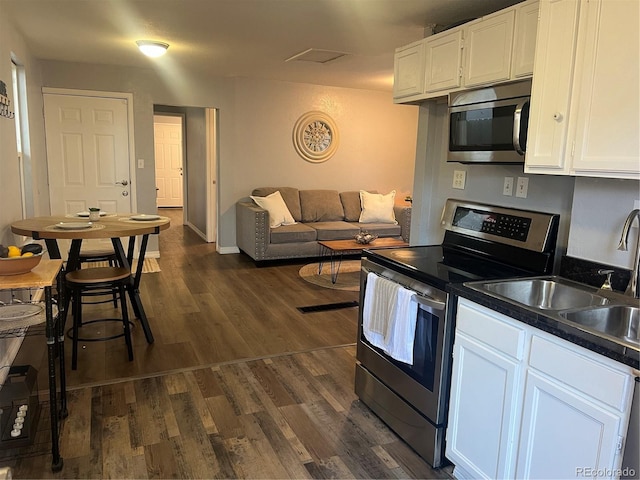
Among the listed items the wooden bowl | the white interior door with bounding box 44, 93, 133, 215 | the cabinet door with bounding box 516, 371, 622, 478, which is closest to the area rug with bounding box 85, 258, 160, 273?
the white interior door with bounding box 44, 93, 133, 215

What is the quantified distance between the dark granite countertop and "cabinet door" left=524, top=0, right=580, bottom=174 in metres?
0.61

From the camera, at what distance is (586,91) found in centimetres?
178

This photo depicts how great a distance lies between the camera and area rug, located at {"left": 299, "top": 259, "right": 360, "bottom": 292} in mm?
5078

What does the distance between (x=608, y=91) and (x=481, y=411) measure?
1.27m

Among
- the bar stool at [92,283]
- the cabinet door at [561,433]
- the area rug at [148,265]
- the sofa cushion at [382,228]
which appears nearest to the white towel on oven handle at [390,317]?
the cabinet door at [561,433]

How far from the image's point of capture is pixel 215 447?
225 centimetres

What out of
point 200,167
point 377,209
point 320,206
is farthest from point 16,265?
point 200,167

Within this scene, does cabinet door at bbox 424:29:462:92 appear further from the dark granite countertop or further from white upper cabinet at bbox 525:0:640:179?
the dark granite countertop

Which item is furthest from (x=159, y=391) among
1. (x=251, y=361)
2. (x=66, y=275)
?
(x=66, y=275)

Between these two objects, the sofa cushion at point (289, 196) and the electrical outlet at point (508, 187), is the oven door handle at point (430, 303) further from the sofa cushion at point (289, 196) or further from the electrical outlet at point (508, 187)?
the sofa cushion at point (289, 196)

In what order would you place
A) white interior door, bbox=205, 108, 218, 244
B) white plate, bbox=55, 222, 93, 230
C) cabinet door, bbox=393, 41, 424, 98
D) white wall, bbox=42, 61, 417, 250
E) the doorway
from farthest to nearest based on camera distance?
the doorway, white interior door, bbox=205, 108, 218, 244, white wall, bbox=42, 61, 417, 250, white plate, bbox=55, 222, 93, 230, cabinet door, bbox=393, 41, 424, 98

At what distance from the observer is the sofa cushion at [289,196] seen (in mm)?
6379

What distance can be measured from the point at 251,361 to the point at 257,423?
0.74m

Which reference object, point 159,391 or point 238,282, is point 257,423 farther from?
point 238,282
